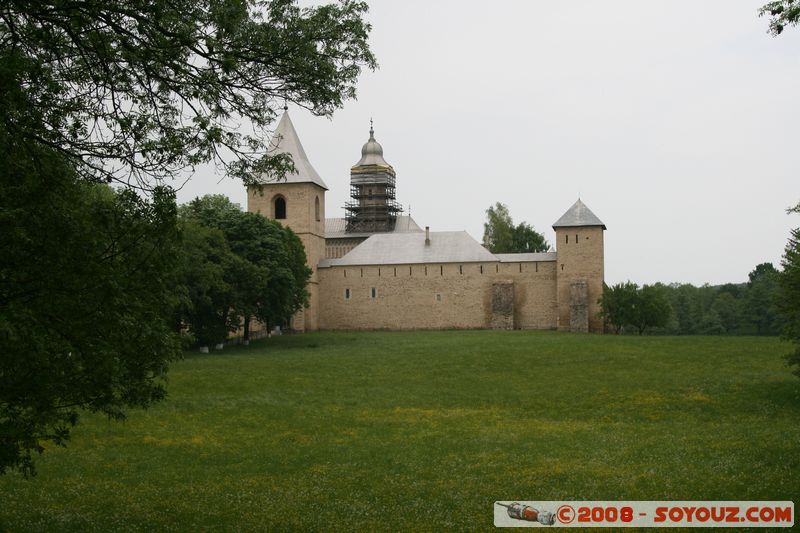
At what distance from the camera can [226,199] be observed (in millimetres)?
56000

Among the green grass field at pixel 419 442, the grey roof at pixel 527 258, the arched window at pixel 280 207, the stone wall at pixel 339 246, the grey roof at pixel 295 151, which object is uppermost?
the grey roof at pixel 295 151

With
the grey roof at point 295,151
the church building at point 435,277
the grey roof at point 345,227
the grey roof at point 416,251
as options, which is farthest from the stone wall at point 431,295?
the grey roof at point 345,227

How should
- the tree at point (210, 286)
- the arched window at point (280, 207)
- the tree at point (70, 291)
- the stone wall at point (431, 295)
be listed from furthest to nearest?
the arched window at point (280, 207) < the stone wall at point (431, 295) < the tree at point (210, 286) < the tree at point (70, 291)

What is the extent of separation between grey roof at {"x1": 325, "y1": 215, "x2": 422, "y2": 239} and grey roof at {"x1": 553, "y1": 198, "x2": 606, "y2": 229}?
21.1 meters

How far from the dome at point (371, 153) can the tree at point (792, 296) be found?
48.9 meters

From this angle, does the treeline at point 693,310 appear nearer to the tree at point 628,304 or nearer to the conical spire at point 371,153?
the tree at point 628,304

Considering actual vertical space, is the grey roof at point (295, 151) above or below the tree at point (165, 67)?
above

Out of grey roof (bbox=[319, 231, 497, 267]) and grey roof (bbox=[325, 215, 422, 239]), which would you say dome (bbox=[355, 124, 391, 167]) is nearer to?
grey roof (bbox=[325, 215, 422, 239])

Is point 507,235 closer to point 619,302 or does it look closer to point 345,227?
point 345,227

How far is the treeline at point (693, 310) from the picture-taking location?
148 feet

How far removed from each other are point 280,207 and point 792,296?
1476 inches

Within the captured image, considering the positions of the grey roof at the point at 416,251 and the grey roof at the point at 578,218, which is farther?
the grey roof at the point at 416,251

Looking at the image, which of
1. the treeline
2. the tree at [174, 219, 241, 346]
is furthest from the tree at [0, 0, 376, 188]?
the treeline

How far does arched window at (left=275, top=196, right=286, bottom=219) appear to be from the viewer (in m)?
52.8
